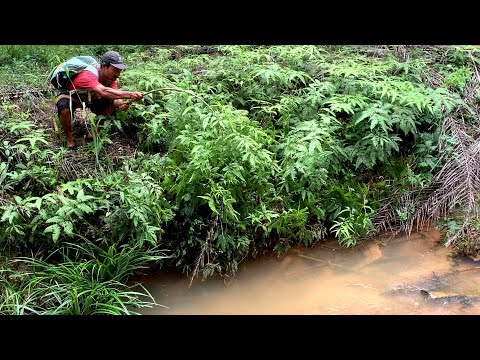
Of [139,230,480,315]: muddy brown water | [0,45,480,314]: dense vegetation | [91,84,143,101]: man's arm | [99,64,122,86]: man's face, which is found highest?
[99,64,122,86]: man's face

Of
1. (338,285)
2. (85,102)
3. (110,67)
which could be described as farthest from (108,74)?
(338,285)

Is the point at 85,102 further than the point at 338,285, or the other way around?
the point at 85,102

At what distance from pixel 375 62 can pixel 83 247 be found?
368cm

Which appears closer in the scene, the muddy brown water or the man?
the muddy brown water

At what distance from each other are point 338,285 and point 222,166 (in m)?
1.36

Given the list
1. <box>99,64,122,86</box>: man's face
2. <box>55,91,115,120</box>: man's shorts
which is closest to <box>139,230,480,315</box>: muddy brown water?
<box>55,91,115,120</box>: man's shorts

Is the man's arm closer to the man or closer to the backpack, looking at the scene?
the man

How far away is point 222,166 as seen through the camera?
4.52 metres

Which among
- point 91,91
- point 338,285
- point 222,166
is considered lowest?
point 338,285

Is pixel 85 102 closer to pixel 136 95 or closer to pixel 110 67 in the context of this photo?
pixel 110 67

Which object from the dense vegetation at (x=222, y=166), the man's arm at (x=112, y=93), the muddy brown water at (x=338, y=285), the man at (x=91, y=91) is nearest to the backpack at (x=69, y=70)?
the man at (x=91, y=91)

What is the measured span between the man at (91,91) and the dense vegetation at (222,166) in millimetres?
195

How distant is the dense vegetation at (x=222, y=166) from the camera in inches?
162

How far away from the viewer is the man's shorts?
460 centimetres
